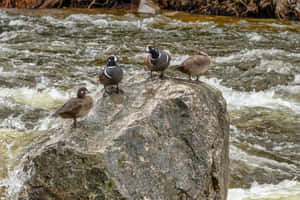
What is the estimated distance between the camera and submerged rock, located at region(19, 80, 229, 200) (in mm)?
3402

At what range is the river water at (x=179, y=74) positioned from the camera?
6.20 metres

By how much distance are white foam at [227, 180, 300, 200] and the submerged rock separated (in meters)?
1.25

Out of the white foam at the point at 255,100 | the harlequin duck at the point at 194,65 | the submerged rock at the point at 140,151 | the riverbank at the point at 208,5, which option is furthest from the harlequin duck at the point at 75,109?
the riverbank at the point at 208,5

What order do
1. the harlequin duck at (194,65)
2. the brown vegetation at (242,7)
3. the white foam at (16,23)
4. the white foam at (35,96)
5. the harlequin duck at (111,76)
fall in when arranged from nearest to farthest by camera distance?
the harlequin duck at (111,76) < the harlequin duck at (194,65) < the white foam at (35,96) < the white foam at (16,23) < the brown vegetation at (242,7)

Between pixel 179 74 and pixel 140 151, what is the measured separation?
698 centimetres

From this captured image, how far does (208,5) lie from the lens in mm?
20453

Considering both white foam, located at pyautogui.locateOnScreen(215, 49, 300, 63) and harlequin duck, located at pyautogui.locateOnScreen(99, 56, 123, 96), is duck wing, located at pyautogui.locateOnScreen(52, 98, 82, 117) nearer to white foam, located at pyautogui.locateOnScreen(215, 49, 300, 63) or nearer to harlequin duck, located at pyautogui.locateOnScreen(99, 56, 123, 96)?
harlequin duck, located at pyautogui.locateOnScreen(99, 56, 123, 96)

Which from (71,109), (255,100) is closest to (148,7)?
(255,100)

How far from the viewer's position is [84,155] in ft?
11.2

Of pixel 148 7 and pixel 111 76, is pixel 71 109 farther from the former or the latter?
pixel 148 7

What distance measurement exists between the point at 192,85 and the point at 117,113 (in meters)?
0.99

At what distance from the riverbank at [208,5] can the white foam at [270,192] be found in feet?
46.8

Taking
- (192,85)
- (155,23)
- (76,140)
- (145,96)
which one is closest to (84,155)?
(76,140)

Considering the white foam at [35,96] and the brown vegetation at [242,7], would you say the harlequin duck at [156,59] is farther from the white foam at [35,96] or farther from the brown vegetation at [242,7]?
the brown vegetation at [242,7]
